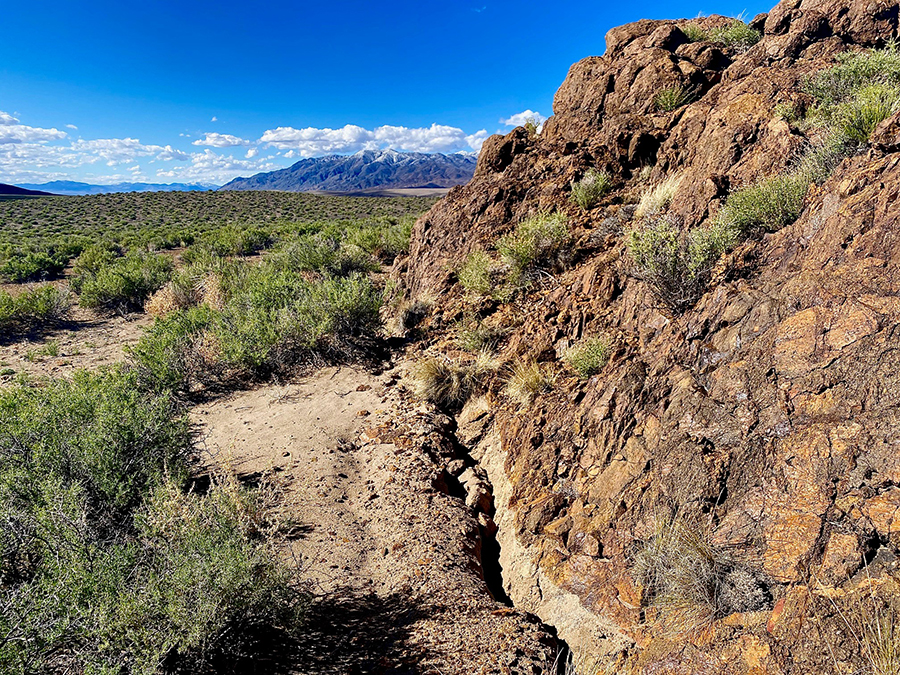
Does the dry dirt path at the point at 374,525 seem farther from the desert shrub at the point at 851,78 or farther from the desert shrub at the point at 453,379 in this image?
the desert shrub at the point at 851,78

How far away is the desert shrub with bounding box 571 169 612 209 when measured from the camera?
7.03m

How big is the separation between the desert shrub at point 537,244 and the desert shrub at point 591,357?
2.37 metres

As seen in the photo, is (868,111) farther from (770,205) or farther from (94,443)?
(94,443)

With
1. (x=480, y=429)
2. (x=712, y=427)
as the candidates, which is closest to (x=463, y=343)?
(x=480, y=429)

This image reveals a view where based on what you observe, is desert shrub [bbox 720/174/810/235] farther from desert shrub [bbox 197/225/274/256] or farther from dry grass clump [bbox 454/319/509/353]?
desert shrub [bbox 197/225/274/256]

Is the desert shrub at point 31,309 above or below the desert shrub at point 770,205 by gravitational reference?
below

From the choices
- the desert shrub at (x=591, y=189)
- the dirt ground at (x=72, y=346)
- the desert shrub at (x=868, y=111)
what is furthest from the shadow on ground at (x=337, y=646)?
the dirt ground at (x=72, y=346)

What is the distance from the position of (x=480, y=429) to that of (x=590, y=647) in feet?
8.70

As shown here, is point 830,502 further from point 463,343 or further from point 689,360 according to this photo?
point 463,343

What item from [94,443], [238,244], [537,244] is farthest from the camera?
[238,244]

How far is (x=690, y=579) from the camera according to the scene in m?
2.60

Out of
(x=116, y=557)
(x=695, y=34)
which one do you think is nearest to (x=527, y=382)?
(x=116, y=557)

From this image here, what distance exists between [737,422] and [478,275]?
4.50m

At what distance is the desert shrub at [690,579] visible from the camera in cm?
244
